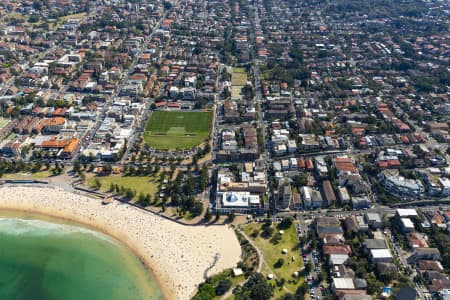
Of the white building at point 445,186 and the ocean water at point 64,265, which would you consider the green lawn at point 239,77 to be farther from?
the ocean water at point 64,265

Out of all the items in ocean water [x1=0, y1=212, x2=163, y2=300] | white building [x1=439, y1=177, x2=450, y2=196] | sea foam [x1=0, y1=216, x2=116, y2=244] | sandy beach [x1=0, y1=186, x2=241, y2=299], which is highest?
white building [x1=439, y1=177, x2=450, y2=196]

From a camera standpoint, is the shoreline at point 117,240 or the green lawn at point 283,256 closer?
the green lawn at point 283,256

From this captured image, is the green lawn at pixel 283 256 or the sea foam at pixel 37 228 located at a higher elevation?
the green lawn at pixel 283 256

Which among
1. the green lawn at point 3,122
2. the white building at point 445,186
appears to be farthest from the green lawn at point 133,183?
the white building at point 445,186

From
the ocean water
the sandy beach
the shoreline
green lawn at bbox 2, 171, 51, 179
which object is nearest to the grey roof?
the sandy beach

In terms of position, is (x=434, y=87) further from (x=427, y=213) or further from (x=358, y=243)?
(x=358, y=243)

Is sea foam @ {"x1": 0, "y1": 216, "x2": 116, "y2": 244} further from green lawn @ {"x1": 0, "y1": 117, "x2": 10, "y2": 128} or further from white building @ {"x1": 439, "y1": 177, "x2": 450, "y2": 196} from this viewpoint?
white building @ {"x1": 439, "y1": 177, "x2": 450, "y2": 196}

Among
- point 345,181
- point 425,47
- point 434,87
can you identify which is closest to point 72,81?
point 345,181
